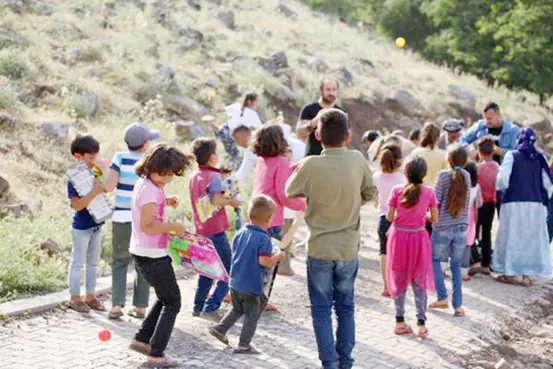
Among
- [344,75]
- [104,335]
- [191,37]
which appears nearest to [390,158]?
[104,335]

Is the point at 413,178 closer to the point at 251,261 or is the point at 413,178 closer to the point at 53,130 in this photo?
the point at 251,261

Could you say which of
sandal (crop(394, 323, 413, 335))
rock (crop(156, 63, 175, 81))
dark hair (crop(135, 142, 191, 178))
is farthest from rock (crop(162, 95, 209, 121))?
dark hair (crop(135, 142, 191, 178))

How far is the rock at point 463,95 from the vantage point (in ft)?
86.2

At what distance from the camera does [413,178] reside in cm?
741

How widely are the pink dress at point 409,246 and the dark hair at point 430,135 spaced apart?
1.65 metres

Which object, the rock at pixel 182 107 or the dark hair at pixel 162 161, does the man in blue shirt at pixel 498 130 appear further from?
the rock at pixel 182 107

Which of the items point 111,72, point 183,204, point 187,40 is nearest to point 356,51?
point 187,40

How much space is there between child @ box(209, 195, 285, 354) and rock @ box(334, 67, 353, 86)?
17.6 metres

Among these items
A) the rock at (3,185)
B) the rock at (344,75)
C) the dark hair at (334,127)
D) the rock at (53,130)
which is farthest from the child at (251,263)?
the rock at (344,75)

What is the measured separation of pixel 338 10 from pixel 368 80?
19.8m

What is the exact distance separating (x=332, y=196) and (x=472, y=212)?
177 inches

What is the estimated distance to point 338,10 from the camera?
4372 cm

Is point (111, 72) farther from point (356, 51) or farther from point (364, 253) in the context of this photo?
point (356, 51)

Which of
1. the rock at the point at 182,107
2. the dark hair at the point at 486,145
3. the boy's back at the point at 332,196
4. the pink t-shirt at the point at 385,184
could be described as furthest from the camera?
the rock at the point at 182,107
